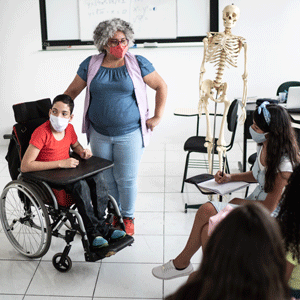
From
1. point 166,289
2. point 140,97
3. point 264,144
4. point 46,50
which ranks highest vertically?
point 46,50

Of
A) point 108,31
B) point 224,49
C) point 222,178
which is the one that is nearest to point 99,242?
point 222,178

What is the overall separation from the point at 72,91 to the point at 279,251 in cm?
214

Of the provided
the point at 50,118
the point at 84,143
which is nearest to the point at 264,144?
the point at 50,118

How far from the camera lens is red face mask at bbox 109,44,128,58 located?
263 cm

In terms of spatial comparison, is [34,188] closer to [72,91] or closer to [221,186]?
[72,91]

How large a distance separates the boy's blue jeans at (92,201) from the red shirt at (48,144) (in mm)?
252

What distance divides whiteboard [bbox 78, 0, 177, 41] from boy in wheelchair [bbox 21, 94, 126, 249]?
2446 mm

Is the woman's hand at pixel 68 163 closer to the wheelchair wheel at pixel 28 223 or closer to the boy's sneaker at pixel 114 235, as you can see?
the wheelchair wheel at pixel 28 223

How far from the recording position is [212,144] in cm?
321

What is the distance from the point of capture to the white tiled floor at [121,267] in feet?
7.82

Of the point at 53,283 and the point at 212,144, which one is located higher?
the point at 212,144

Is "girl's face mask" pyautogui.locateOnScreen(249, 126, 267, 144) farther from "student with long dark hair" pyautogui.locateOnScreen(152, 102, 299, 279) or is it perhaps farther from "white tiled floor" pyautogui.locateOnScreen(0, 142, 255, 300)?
"white tiled floor" pyautogui.locateOnScreen(0, 142, 255, 300)

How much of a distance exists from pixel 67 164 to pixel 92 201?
0.89ft

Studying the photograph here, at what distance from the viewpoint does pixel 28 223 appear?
2684mm
